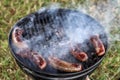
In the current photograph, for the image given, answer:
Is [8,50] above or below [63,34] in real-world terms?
below

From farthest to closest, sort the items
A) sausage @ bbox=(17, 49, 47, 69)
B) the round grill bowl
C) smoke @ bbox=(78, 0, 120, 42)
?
smoke @ bbox=(78, 0, 120, 42)
sausage @ bbox=(17, 49, 47, 69)
the round grill bowl

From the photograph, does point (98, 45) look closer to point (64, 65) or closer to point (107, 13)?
point (64, 65)

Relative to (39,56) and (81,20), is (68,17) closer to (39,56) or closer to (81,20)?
(81,20)

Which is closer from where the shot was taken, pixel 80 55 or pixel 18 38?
pixel 80 55

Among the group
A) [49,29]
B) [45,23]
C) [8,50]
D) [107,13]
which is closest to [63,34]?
[49,29]

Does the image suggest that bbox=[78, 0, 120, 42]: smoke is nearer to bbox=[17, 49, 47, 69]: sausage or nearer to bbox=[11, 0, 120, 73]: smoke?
bbox=[11, 0, 120, 73]: smoke

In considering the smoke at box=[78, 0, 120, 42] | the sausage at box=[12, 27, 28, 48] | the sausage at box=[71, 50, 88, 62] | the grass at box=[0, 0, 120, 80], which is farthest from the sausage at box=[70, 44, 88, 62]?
the smoke at box=[78, 0, 120, 42]

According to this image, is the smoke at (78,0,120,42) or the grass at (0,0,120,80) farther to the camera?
the smoke at (78,0,120,42)

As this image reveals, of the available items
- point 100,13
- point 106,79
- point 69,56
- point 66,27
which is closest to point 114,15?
point 100,13
